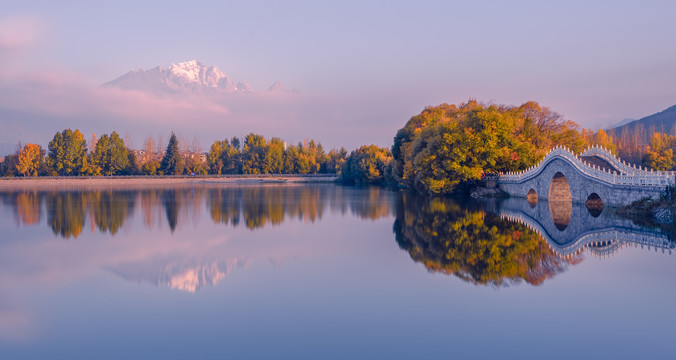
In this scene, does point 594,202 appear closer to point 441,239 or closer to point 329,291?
point 441,239

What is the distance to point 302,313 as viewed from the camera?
26.8 ft

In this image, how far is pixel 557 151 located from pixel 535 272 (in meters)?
17.5

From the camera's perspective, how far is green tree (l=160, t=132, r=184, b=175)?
92500 millimetres

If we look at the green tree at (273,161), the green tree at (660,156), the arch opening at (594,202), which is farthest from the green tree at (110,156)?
the arch opening at (594,202)

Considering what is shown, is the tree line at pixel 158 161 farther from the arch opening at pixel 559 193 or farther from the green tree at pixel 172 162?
the arch opening at pixel 559 193

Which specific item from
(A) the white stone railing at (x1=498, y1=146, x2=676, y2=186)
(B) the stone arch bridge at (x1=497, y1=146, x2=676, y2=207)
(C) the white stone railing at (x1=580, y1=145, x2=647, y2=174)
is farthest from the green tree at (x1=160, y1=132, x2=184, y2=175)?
(C) the white stone railing at (x1=580, y1=145, x2=647, y2=174)

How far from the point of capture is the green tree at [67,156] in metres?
86.1

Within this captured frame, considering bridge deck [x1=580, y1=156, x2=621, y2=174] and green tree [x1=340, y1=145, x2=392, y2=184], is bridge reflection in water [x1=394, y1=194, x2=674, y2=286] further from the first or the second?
green tree [x1=340, y1=145, x2=392, y2=184]

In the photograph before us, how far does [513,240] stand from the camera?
14.6 meters

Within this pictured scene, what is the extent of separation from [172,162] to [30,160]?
917 inches

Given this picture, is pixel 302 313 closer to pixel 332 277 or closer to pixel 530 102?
pixel 332 277

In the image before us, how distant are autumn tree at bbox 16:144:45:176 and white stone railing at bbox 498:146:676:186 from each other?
81.8m

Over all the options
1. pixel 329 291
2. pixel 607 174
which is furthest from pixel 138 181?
pixel 329 291

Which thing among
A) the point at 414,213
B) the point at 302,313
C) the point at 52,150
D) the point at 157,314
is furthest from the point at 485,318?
the point at 52,150
